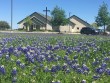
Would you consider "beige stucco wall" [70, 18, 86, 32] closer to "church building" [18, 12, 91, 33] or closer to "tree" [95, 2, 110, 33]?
"church building" [18, 12, 91, 33]

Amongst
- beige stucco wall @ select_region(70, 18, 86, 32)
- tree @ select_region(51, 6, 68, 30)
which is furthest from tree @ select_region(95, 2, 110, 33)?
beige stucco wall @ select_region(70, 18, 86, 32)

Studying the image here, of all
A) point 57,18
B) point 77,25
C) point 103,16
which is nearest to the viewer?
point 103,16

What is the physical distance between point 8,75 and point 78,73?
1.19 m

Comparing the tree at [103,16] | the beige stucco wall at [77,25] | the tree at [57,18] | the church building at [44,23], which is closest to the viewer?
the tree at [103,16]

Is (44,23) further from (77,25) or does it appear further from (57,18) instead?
(77,25)

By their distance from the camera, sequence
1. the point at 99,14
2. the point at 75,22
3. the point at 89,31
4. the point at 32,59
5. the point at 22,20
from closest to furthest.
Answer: the point at 32,59
the point at 89,31
the point at 99,14
the point at 22,20
the point at 75,22

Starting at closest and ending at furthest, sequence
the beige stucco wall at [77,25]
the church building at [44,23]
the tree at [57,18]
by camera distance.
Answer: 1. the tree at [57,18]
2. the church building at [44,23]
3. the beige stucco wall at [77,25]

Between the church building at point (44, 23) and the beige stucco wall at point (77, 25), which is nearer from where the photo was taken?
the church building at point (44, 23)

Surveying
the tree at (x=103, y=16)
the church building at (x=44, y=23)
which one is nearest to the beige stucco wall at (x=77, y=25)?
the church building at (x=44, y=23)

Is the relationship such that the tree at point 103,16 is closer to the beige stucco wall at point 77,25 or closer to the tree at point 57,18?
the tree at point 57,18

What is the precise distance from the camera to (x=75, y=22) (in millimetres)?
102062

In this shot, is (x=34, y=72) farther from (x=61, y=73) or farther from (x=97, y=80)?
(x=97, y=80)

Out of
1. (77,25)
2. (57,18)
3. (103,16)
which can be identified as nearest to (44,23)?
(57,18)

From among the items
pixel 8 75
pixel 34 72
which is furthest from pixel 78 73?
pixel 8 75
